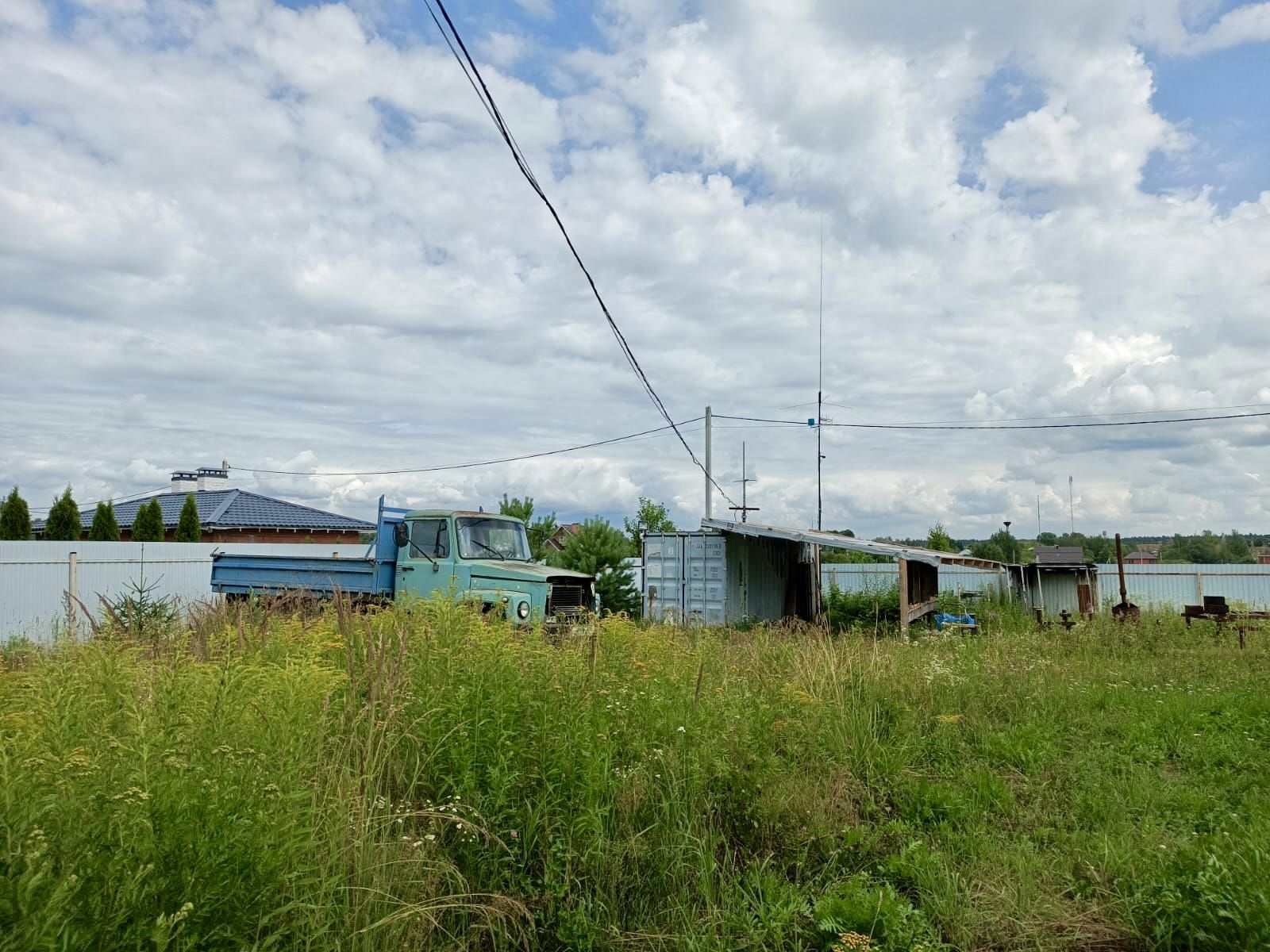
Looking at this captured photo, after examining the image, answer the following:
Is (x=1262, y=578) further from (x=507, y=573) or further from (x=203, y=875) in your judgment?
(x=203, y=875)

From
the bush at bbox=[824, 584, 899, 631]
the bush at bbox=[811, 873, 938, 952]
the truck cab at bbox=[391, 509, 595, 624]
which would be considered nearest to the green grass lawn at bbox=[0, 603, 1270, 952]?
the bush at bbox=[811, 873, 938, 952]

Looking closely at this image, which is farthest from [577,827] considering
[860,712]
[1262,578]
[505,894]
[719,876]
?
[1262,578]

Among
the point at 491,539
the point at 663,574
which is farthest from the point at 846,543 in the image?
the point at 491,539

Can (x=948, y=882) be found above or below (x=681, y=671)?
below

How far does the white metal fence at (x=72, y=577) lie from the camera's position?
17.5 metres

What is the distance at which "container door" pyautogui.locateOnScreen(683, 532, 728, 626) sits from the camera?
66.3ft

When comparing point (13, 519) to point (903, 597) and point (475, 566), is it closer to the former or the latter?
point (475, 566)

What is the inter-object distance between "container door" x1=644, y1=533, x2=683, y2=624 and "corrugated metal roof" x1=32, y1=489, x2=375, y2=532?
19520 mm

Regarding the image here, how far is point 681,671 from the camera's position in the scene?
6414 millimetres

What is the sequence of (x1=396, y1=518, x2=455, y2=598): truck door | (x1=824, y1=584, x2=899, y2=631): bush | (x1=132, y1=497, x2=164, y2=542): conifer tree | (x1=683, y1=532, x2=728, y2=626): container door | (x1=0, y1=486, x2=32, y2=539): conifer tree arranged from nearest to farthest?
(x1=396, y1=518, x2=455, y2=598): truck door < (x1=824, y1=584, x2=899, y2=631): bush < (x1=683, y1=532, x2=728, y2=626): container door < (x1=0, y1=486, x2=32, y2=539): conifer tree < (x1=132, y1=497, x2=164, y2=542): conifer tree

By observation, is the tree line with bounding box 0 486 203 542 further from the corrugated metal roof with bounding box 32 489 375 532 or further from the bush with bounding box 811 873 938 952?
the bush with bounding box 811 873 938 952

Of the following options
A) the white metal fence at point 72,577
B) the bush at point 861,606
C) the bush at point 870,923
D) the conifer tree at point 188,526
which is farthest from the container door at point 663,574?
the conifer tree at point 188,526

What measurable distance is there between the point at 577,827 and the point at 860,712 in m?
3.68

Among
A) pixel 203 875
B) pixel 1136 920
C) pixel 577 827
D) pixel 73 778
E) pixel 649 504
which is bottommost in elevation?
pixel 1136 920
